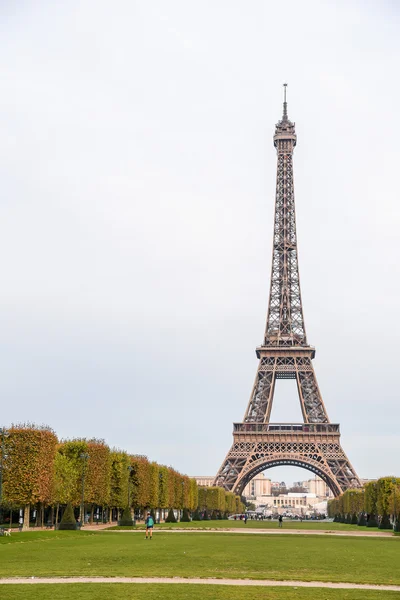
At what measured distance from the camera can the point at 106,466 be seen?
227ft

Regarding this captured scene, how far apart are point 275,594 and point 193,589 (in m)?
2.09

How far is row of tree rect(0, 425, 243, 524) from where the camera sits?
56.8 meters

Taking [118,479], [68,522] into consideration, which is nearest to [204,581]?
[68,522]

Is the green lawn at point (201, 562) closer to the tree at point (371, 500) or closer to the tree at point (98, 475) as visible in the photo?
the tree at point (98, 475)

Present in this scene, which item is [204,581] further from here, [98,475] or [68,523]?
[98,475]

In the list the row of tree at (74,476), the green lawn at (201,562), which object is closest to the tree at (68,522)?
the row of tree at (74,476)

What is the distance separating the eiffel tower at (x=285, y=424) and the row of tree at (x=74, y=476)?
21.1m

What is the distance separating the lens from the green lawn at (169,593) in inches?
687

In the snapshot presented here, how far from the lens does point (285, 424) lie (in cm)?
11694

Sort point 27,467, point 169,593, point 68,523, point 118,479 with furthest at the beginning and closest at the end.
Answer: point 118,479 → point 27,467 → point 68,523 → point 169,593

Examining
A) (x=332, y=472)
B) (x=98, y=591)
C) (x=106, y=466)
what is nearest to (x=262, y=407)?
(x=332, y=472)

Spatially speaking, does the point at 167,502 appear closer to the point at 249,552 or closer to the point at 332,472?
the point at 332,472

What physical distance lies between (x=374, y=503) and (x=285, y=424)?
24.4 meters

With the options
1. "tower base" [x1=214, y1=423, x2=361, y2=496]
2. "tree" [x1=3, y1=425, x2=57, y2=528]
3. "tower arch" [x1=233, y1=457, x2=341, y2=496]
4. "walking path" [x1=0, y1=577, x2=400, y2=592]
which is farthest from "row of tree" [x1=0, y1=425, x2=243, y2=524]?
"walking path" [x1=0, y1=577, x2=400, y2=592]
